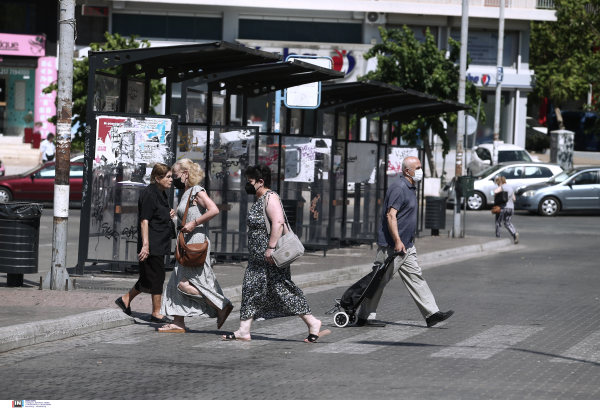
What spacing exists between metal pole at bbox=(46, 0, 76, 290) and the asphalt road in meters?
2.00

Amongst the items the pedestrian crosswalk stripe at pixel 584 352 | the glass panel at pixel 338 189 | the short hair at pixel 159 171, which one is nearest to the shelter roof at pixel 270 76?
the glass panel at pixel 338 189

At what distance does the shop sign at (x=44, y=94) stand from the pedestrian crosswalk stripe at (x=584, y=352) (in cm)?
3590

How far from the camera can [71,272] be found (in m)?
12.7

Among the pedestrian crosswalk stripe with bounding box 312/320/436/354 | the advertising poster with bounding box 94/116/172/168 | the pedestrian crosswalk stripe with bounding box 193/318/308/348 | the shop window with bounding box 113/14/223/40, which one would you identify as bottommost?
the pedestrian crosswalk stripe with bounding box 193/318/308/348

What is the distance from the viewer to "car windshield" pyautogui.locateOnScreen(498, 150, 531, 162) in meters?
37.0

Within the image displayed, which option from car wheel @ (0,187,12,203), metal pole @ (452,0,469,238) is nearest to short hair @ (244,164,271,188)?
metal pole @ (452,0,469,238)

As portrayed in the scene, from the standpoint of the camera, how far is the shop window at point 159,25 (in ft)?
140

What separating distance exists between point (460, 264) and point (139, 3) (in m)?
30.7

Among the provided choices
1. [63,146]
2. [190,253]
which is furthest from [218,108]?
[190,253]

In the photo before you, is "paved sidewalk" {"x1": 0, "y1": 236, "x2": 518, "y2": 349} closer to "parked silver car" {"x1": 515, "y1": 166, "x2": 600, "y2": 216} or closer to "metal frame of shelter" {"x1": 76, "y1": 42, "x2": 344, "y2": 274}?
"metal frame of shelter" {"x1": 76, "y1": 42, "x2": 344, "y2": 274}

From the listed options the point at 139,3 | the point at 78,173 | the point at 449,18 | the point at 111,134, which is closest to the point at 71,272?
the point at 111,134

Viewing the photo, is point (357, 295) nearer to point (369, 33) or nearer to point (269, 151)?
point (269, 151)

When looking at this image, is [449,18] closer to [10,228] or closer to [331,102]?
[331,102]

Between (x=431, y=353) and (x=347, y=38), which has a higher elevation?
(x=347, y=38)
